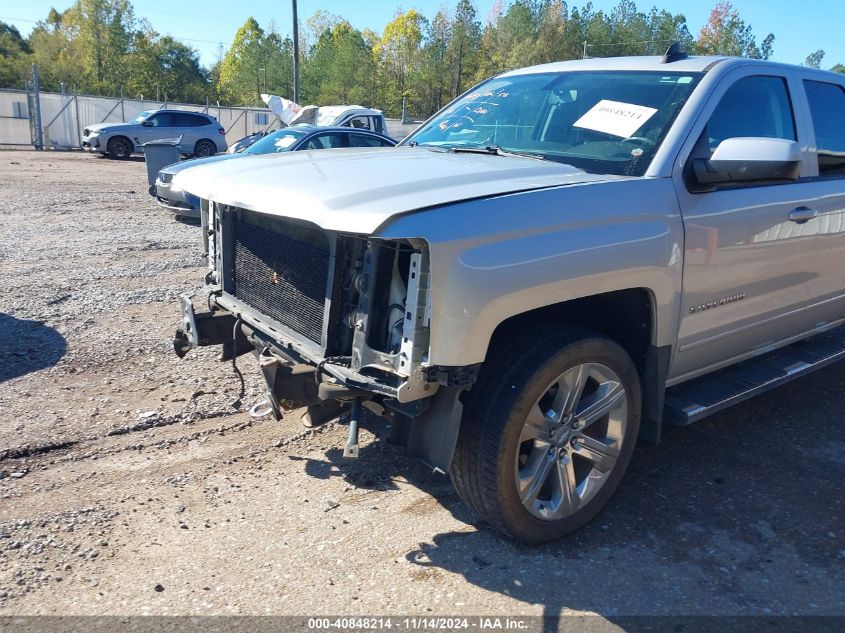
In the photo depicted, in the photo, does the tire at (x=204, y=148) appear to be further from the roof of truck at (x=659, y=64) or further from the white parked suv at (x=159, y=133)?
the roof of truck at (x=659, y=64)

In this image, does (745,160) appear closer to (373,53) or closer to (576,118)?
(576,118)

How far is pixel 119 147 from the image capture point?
25.4 metres

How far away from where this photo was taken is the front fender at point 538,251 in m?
2.53

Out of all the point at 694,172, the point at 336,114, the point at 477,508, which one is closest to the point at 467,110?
the point at 694,172

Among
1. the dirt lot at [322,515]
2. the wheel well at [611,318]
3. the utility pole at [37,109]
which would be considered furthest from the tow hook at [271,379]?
the utility pole at [37,109]

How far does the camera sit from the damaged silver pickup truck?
2.64 metres

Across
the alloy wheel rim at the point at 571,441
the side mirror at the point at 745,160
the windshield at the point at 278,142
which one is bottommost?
the alloy wheel rim at the point at 571,441

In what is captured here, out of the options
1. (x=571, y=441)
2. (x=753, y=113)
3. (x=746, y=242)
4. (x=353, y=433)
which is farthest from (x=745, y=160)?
(x=353, y=433)

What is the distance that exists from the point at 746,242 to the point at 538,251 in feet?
4.76

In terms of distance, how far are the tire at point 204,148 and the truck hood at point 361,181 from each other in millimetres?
22567

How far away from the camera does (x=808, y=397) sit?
5.09m

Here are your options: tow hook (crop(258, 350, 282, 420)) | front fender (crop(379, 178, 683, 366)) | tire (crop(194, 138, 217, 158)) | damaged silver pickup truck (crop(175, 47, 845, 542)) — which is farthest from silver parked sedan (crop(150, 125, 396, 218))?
tire (crop(194, 138, 217, 158))

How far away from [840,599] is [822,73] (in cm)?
314

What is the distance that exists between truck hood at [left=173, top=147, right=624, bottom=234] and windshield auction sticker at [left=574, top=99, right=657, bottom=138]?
0.39m
